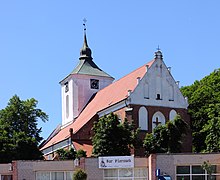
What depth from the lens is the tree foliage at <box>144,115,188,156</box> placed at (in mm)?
46628

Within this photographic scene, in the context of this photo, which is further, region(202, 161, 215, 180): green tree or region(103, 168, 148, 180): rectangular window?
region(103, 168, 148, 180): rectangular window

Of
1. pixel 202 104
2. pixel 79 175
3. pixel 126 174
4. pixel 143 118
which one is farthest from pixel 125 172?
pixel 202 104

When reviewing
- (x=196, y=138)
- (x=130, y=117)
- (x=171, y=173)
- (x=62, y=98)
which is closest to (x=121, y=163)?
(x=171, y=173)

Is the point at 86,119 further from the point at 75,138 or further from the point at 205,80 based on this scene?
the point at 205,80

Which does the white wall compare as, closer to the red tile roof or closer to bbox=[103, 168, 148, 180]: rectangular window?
the red tile roof

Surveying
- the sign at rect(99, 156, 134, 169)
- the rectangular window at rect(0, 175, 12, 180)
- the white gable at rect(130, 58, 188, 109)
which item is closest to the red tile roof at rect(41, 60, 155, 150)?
the white gable at rect(130, 58, 188, 109)

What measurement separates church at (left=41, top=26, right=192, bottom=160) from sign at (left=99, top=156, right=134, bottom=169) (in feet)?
46.5

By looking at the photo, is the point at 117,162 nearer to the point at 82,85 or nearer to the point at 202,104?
the point at 202,104

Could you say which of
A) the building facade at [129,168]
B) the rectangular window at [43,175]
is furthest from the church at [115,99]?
the rectangular window at [43,175]

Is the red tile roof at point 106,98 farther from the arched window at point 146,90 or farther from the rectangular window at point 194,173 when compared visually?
the rectangular window at point 194,173

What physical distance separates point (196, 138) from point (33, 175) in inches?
1136

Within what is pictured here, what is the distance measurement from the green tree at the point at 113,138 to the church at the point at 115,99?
5.25m

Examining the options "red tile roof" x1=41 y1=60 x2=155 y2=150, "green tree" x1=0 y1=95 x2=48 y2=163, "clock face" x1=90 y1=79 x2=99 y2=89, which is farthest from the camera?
"clock face" x1=90 y1=79 x2=99 y2=89

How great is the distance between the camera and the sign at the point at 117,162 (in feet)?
125
